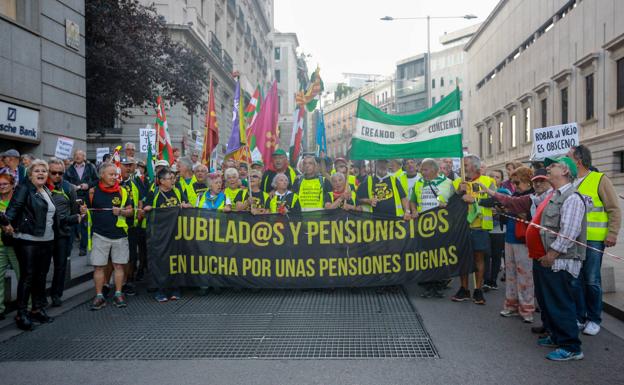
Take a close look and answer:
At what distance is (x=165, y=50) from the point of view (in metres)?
18.8

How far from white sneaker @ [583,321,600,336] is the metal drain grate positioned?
5.42ft

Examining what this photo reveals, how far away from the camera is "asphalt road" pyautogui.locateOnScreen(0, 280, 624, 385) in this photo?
4.11m

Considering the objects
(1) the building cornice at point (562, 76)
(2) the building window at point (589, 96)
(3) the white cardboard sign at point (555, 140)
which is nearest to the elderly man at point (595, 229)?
(3) the white cardboard sign at point (555, 140)

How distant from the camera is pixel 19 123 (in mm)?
11688

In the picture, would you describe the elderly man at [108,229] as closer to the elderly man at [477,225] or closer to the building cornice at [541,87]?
the elderly man at [477,225]

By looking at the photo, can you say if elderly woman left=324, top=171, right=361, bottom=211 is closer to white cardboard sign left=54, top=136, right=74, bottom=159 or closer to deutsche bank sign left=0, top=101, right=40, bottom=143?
white cardboard sign left=54, top=136, right=74, bottom=159

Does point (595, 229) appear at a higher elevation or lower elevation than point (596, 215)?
lower

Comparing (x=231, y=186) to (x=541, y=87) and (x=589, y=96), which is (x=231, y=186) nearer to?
(x=589, y=96)

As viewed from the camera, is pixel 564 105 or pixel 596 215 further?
pixel 564 105

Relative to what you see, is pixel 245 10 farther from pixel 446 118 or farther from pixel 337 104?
pixel 337 104

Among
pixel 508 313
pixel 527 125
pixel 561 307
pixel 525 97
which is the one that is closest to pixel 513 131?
pixel 527 125

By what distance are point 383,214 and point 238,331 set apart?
2.82 metres

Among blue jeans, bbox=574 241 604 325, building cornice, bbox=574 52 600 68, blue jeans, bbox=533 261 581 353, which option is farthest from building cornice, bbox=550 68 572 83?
blue jeans, bbox=533 261 581 353

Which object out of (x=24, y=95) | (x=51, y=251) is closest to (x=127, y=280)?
(x=51, y=251)
